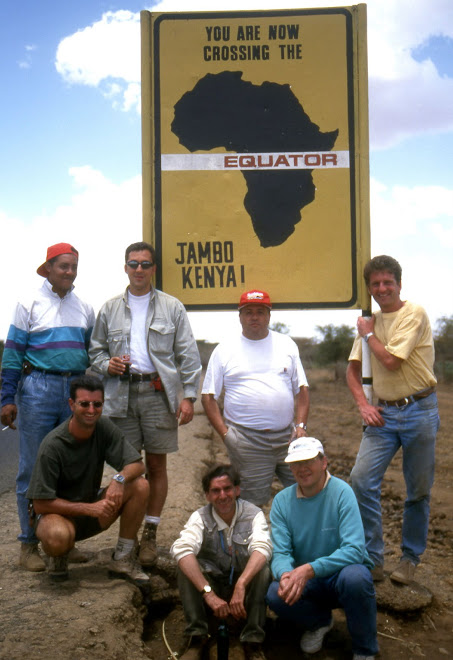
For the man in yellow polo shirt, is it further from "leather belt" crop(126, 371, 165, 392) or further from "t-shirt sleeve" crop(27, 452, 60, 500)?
"t-shirt sleeve" crop(27, 452, 60, 500)

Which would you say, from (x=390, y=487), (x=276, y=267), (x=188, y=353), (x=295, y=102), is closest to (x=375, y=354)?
(x=276, y=267)

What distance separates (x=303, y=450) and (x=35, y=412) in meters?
1.88

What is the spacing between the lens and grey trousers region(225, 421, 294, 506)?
184 inches

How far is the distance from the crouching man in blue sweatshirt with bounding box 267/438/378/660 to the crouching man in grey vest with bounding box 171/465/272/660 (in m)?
0.11

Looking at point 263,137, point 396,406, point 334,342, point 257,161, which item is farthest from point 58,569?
point 334,342

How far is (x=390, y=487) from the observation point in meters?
8.09

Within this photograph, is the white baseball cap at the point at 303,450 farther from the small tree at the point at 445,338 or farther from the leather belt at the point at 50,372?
the small tree at the point at 445,338

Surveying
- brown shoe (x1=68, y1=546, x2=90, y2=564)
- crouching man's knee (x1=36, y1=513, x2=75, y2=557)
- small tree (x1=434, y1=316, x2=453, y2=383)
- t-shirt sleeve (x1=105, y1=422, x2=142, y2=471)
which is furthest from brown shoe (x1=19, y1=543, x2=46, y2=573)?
small tree (x1=434, y1=316, x2=453, y2=383)

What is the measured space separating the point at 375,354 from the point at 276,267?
905 millimetres

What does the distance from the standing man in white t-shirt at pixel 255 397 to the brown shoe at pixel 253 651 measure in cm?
93

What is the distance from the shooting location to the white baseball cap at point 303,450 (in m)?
4.05

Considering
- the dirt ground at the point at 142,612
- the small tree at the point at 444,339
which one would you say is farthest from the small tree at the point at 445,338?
the dirt ground at the point at 142,612

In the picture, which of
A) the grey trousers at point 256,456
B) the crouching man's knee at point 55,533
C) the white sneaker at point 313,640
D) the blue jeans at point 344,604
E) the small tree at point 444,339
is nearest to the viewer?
the blue jeans at point 344,604

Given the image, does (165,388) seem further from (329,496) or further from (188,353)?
(329,496)
